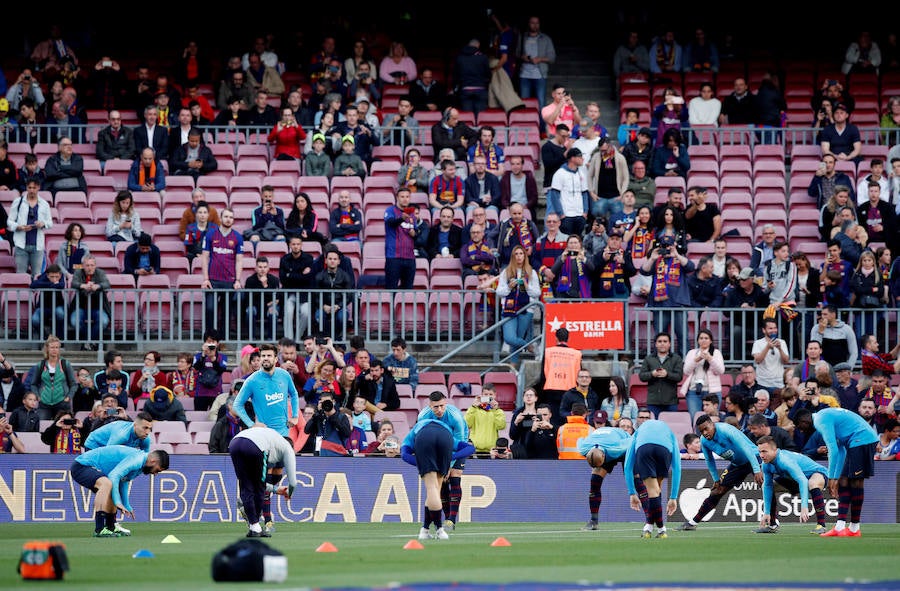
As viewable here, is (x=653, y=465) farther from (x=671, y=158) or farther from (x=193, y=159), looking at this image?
(x=193, y=159)

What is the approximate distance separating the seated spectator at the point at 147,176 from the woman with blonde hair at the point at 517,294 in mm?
6856

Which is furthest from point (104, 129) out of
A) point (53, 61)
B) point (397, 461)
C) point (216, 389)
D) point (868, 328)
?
point (868, 328)

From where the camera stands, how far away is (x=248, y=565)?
473 inches

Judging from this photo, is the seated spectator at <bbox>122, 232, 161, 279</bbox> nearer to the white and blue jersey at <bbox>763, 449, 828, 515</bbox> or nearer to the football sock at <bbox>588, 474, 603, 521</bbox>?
the football sock at <bbox>588, 474, 603, 521</bbox>

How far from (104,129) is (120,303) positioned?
446 centimetres

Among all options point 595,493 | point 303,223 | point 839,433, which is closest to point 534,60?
point 303,223

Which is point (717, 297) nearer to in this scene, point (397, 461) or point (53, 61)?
point (397, 461)

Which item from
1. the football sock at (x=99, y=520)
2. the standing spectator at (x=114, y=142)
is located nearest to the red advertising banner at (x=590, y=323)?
the football sock at (x=99, y=520)

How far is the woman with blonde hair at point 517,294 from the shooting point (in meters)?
24.7

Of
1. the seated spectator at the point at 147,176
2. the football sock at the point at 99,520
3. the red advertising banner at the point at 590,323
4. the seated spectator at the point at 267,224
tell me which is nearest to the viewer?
the football sock at the point at 99,520

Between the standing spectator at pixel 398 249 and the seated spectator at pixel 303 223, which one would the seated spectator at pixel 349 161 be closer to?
the seated spectator at pixel 303 223

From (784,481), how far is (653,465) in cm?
289

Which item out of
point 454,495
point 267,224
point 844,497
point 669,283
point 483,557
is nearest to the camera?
point 483,557

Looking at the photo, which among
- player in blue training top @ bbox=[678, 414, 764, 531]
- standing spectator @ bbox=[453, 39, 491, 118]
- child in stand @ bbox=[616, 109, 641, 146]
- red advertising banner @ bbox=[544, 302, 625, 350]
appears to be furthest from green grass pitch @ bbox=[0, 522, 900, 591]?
standing spectator @ bbox=[453, 39, 491, 118]
